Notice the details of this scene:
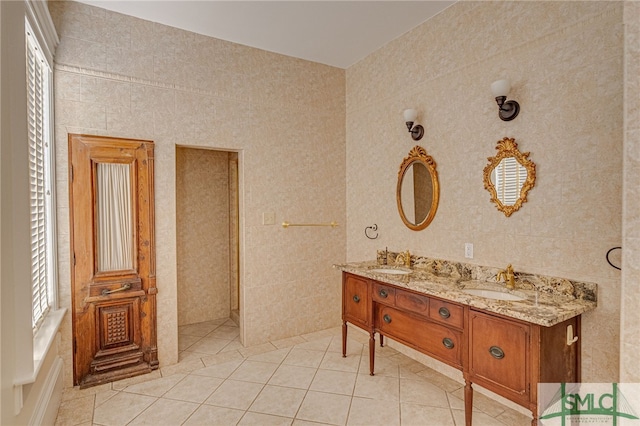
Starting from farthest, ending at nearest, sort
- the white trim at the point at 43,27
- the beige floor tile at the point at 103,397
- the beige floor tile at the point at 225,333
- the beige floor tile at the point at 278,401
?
the beige floor tile at the point at 225,333
the beige floor tile at the point at 103,397
the beige floor tile at the point at 278,401
the white trim at the point at 43,27

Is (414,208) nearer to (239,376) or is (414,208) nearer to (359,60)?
(359,60)

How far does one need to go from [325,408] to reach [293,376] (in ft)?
1.79

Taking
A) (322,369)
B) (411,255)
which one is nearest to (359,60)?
(411,255)

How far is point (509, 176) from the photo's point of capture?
241 cm

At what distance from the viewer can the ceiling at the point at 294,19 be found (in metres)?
2.82

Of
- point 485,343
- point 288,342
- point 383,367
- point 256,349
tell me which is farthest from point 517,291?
point 256,349

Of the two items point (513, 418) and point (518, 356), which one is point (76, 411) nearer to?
point (518, 356)

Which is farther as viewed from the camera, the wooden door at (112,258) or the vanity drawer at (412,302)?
the wooden door at (112,258)

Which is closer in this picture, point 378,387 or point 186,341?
point 378,387

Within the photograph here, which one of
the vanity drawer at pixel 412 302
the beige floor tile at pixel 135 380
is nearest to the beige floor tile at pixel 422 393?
the vanity drawer at pixel 412 302

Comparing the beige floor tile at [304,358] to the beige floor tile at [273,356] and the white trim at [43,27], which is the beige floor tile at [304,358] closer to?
the beige floor tile at [273,356]

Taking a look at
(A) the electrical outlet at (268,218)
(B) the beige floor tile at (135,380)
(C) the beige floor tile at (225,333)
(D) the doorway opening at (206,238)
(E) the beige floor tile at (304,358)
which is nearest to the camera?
(B) the beige floor tile at (135,380)

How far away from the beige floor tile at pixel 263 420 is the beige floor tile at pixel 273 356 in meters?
0.84

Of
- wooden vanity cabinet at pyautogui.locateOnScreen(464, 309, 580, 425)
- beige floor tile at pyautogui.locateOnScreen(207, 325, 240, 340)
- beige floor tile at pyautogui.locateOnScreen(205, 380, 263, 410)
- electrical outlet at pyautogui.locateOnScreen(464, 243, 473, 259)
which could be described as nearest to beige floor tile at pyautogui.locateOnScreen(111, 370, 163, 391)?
beige floor tile at pyautogui.locateOnScreen(205, 380, 263, 410)
